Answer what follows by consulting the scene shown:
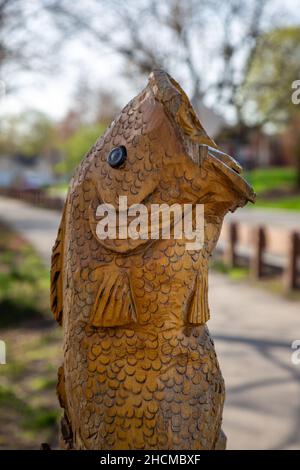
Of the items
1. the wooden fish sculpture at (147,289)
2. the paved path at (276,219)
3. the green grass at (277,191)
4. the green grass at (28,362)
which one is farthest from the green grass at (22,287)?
the green grass at (277,191)

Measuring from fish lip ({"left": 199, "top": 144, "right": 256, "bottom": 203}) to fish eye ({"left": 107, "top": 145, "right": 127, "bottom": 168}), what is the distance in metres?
0.22

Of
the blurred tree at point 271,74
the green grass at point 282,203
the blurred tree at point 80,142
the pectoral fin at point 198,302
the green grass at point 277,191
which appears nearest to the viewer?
the pectoral fin at point 198,302

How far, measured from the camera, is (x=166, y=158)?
132 cm

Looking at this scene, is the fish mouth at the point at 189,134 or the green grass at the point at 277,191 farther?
the green grass at the point at 277,191

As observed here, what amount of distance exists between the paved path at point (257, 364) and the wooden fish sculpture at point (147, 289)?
1816 mm

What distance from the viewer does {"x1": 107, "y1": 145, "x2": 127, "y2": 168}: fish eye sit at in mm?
1375

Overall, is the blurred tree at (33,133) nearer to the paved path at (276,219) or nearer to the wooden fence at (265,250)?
the paved path at (276,219)

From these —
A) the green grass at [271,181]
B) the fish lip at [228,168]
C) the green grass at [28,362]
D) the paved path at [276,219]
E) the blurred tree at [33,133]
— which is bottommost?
the green grass at [28,362]

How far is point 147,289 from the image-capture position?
1389 millimetres

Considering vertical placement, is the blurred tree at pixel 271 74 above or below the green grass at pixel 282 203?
above

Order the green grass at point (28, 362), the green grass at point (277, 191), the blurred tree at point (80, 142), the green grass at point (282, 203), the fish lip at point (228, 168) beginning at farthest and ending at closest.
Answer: the blurred tree at point (80, 142) < the green grass at point (277, 191) < the green grass at point (282, 203) < the green grass at point (28, 362) < the fish lip at point (228, 168)

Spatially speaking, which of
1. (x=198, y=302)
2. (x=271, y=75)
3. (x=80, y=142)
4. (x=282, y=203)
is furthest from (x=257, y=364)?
(x=80, y=142)

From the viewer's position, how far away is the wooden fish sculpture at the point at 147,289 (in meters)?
1.32
